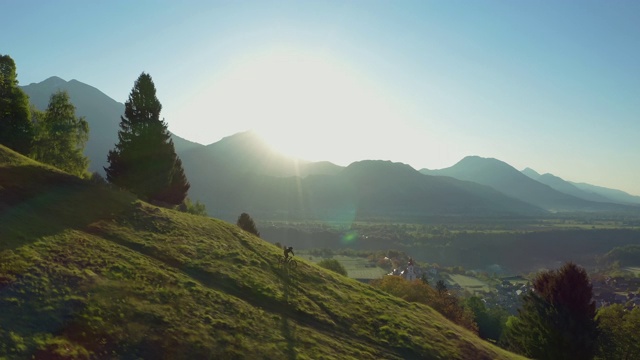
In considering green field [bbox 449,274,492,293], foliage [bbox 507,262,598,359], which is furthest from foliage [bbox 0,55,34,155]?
green field [bbox 449,274,492,293]

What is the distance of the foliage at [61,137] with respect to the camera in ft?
178

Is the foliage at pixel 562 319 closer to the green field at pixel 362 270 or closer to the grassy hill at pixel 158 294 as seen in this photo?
the grassy hill at pixel 158 294

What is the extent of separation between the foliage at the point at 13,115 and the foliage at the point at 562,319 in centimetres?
7059

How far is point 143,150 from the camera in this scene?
5125 cm

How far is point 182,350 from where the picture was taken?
70.8ft

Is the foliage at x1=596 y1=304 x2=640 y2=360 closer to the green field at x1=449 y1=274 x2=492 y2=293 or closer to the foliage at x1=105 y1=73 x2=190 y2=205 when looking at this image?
the foliage at x1=105 y1=73 x2=190 y2=205

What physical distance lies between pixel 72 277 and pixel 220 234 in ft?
68.0

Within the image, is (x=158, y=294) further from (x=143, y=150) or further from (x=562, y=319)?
(x=562, y=319)

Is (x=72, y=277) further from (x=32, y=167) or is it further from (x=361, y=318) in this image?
(x=361, y=318)

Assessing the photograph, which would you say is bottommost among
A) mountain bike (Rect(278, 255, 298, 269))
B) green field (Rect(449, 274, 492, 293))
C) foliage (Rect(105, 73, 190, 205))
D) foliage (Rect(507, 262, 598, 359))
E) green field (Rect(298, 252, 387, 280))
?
green field (Rect(449, 274, 492, 293))

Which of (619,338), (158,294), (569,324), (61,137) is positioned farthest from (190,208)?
(619,338)

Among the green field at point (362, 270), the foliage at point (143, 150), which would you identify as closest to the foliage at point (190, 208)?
the foliage at point (143, 150)

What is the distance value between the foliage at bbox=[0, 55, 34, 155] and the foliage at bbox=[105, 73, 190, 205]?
994cm

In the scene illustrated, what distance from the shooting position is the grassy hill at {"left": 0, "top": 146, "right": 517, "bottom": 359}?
20406 millimetres
